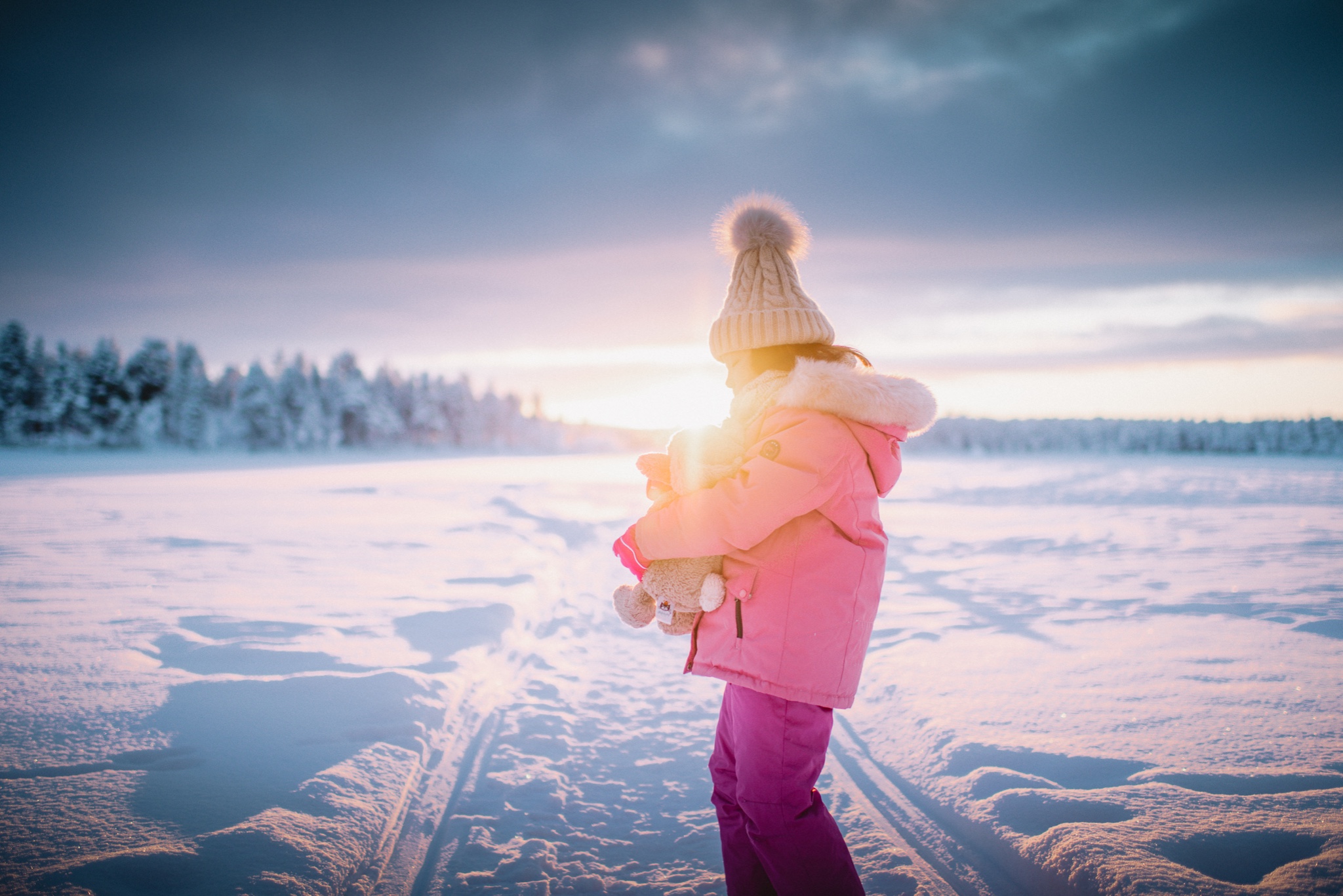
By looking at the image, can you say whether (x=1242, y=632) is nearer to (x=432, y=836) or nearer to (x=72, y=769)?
(x=432, y=836)

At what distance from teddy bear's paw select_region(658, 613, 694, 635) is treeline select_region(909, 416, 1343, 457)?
71.4 meters

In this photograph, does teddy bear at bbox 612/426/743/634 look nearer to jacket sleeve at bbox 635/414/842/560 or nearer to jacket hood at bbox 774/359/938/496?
jacket sleeve at bbox 635/414/842/560

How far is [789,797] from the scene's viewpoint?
1.91 m

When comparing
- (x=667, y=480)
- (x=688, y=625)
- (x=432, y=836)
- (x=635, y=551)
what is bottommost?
(x=432, y=836)

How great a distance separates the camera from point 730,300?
223 centimetres

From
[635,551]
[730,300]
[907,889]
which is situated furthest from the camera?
[907,889]

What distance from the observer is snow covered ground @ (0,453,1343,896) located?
7.91 feet

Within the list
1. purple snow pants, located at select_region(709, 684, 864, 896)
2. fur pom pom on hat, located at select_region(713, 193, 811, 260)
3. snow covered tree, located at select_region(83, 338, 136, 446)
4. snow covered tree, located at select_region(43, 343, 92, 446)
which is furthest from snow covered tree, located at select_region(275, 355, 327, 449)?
purple snow pants, located at select_region(709, 684, 864, 896)

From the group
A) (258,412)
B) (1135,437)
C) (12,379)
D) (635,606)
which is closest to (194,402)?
(258,412)

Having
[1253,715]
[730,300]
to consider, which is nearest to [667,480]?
[730,300]

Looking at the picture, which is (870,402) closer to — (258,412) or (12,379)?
(258,412)

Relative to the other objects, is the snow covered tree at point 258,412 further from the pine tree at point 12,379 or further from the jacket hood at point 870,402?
the jacket hood at point 870,402

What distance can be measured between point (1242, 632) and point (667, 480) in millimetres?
6139

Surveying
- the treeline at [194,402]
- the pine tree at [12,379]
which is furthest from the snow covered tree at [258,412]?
the pine tree at [12,379]
